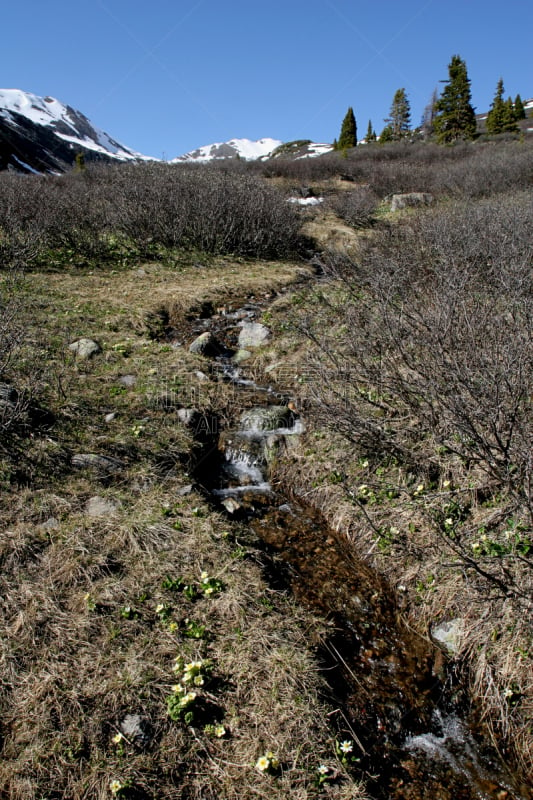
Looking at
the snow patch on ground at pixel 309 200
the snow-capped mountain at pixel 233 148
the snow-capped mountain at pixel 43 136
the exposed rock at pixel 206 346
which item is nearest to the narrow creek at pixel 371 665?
the exposed rock at pixel 206 346

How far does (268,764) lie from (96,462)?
2.97 metres

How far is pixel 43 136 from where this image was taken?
9219 cm

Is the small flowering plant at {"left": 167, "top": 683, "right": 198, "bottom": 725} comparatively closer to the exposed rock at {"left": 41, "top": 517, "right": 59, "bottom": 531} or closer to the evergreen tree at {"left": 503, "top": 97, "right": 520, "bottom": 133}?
the exposed rock at {"left": 41, "top": 517, "right": 59, "bottom": 531}

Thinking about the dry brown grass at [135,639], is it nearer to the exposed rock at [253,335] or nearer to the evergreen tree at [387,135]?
the exposed rock at [253,335]

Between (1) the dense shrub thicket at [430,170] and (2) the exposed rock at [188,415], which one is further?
(1) the dense shrub thicket at [430,170]

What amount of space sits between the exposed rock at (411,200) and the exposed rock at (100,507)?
15715mm

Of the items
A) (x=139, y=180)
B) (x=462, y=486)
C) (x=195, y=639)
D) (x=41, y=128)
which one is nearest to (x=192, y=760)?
(x=195, y=639)

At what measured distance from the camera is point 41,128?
315ft

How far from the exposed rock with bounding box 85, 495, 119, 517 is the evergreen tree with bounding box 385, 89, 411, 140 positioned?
179 feet

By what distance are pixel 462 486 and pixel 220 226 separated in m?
9.94

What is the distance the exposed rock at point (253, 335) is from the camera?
7871mm

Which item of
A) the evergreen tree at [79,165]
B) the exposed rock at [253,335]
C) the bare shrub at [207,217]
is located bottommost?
the exposed rock at [253,335]

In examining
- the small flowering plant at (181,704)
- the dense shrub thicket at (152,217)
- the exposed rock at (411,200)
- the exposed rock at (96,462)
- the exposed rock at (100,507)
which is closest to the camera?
the small flowering plant at (181,704)

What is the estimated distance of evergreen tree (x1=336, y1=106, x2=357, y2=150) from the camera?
4394cm
